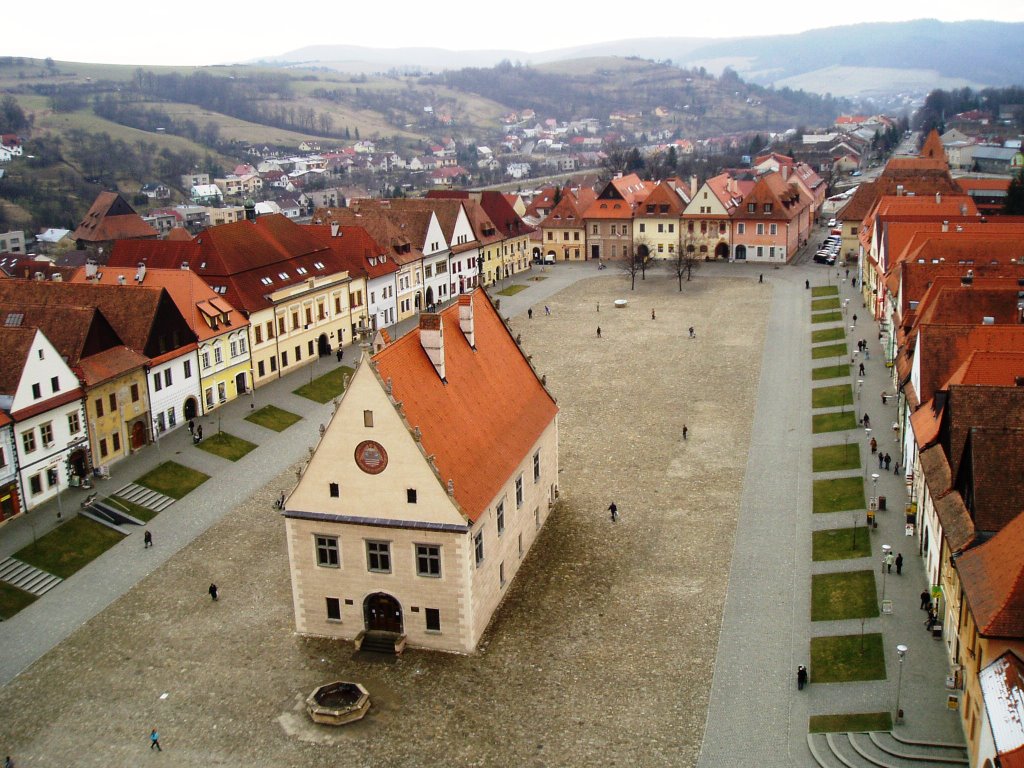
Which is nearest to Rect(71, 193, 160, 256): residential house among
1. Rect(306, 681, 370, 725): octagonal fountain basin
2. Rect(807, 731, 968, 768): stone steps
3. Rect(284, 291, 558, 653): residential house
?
Rect(284, 291, 558, 653): residential house

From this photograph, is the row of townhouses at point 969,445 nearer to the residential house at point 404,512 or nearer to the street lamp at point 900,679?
the street lamp at point 900,679

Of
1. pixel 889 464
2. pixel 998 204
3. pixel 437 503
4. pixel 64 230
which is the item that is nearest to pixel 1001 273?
pixel 889 464

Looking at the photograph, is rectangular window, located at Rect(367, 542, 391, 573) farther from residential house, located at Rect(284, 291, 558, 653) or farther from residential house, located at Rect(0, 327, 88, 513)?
residential house, located at Rect(0, 327, 88, 513)

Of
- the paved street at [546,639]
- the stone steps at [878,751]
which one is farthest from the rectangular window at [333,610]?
the stone steps at [878,751]

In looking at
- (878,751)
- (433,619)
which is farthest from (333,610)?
(878,751)

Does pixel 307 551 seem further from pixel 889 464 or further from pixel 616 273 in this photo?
pixel 616 273
